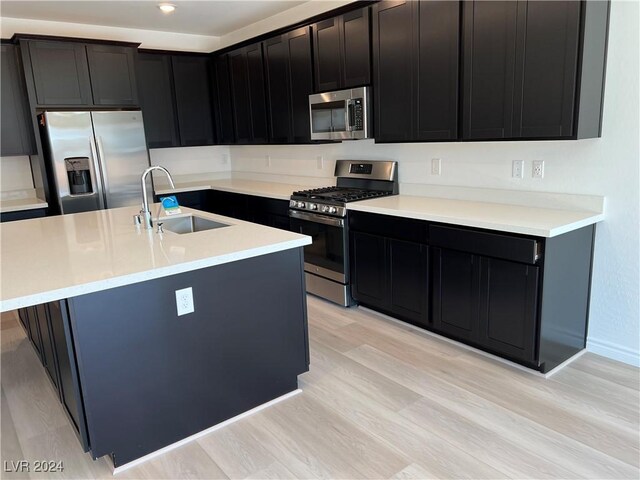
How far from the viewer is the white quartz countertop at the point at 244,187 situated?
4.35 meters

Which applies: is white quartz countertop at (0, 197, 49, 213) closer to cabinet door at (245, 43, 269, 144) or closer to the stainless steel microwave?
cabinet door at (245, 43, 269, 144)

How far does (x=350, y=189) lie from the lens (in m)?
4.11

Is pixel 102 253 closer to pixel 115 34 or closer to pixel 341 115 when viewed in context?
pixel 341 115

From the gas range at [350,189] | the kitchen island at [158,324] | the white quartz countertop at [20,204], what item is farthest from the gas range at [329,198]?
the white quartz countertop at [20,204]

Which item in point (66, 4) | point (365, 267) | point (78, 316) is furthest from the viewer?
point (66, 4)

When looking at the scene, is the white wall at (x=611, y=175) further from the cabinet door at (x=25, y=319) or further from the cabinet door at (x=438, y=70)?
the cabinet door at (x=25, y=319)

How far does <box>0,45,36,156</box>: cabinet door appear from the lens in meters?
4.13

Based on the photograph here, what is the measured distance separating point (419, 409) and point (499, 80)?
6.09 feet

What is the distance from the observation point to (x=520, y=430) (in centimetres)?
216

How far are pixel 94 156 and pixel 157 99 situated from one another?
1.12 m

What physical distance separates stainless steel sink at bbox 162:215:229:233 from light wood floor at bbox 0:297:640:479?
43.5 inches

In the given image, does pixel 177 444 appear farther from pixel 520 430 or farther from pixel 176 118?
pixel 176 118

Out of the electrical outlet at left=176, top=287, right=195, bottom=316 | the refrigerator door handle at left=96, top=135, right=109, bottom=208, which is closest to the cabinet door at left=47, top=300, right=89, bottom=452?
the electrical outlet at left=176, top=287, right=195, bottom=316

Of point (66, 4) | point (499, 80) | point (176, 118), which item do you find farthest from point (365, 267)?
point (66, 4)
